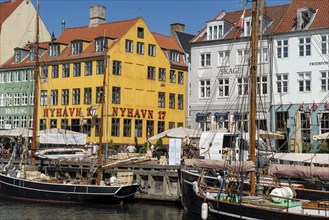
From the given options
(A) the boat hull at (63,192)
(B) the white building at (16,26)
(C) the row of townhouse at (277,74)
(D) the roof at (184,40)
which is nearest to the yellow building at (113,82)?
(D) the roof at (184,40)

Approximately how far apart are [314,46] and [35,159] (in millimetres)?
22141

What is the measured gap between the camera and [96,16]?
62.1 metres

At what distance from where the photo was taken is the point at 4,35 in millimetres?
66250

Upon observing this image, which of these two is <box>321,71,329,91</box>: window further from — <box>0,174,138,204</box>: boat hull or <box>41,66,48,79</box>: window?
<box>41,66,48,79</box>: window

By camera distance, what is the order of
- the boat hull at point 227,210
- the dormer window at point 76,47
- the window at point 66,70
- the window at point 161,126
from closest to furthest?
the boat hull at point 227,210
the dormer window at point 76,47
the window at point 66,70
the window at point 161,126

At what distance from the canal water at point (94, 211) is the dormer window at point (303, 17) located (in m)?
19.6

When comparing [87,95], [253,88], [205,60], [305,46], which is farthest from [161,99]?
[253,88]

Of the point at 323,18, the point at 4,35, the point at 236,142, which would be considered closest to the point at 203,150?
the point at 236,142

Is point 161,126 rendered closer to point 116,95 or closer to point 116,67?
point 116,95

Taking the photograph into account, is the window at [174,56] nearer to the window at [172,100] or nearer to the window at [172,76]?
the window at [172,76]

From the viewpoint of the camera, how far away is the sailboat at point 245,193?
2206 centimetres

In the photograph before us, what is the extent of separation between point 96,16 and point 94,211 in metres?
35.0

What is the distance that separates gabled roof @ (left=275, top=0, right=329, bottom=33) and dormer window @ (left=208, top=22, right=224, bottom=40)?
17.7ft

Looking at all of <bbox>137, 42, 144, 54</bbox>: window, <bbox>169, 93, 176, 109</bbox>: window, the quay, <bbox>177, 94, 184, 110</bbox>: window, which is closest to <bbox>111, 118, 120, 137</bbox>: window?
<bbox>137, 42, 144, 54</bbox>: window
